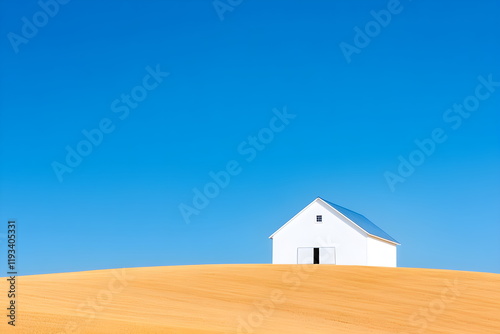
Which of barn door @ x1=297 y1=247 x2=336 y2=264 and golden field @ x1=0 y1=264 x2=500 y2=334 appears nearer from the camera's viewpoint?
golden field @ x1=0 y1=264 x2=500 y2=334

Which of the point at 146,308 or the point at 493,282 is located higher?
the point at 493,282

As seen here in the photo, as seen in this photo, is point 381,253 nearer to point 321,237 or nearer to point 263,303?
point 321,237

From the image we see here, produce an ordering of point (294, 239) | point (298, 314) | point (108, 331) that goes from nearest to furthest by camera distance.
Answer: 1. point (108, 331)
2. point (298, 314)
3. point (294, 239)

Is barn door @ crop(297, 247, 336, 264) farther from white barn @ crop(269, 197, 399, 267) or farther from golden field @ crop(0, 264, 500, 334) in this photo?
golden field @ crop(0, 264, 500, 334)

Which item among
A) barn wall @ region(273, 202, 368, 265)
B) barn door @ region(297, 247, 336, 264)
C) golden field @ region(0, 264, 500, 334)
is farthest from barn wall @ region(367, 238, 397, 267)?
golden field @ region(0, 264, 500, 334)

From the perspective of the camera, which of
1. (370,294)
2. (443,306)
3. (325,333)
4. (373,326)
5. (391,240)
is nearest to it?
(325,333)

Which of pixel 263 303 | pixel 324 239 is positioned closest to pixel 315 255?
pixel 324 239

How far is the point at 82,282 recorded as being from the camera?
23.6 meters

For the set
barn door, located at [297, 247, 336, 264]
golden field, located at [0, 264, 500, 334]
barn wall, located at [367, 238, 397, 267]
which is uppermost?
barn wall, located at [367, 238, 397, 267]

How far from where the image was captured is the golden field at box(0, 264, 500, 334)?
1326cm

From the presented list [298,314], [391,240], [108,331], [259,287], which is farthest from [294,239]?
[108,331]

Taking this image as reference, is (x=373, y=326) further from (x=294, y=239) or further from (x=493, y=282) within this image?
(x=294, y=239)

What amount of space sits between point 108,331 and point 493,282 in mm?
21709

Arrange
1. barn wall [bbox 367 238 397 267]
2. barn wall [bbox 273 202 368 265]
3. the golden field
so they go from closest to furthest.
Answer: the golden field < barn wall [bbox 273 202 368 265] < barn wall [bbox 367 238 397 267]
